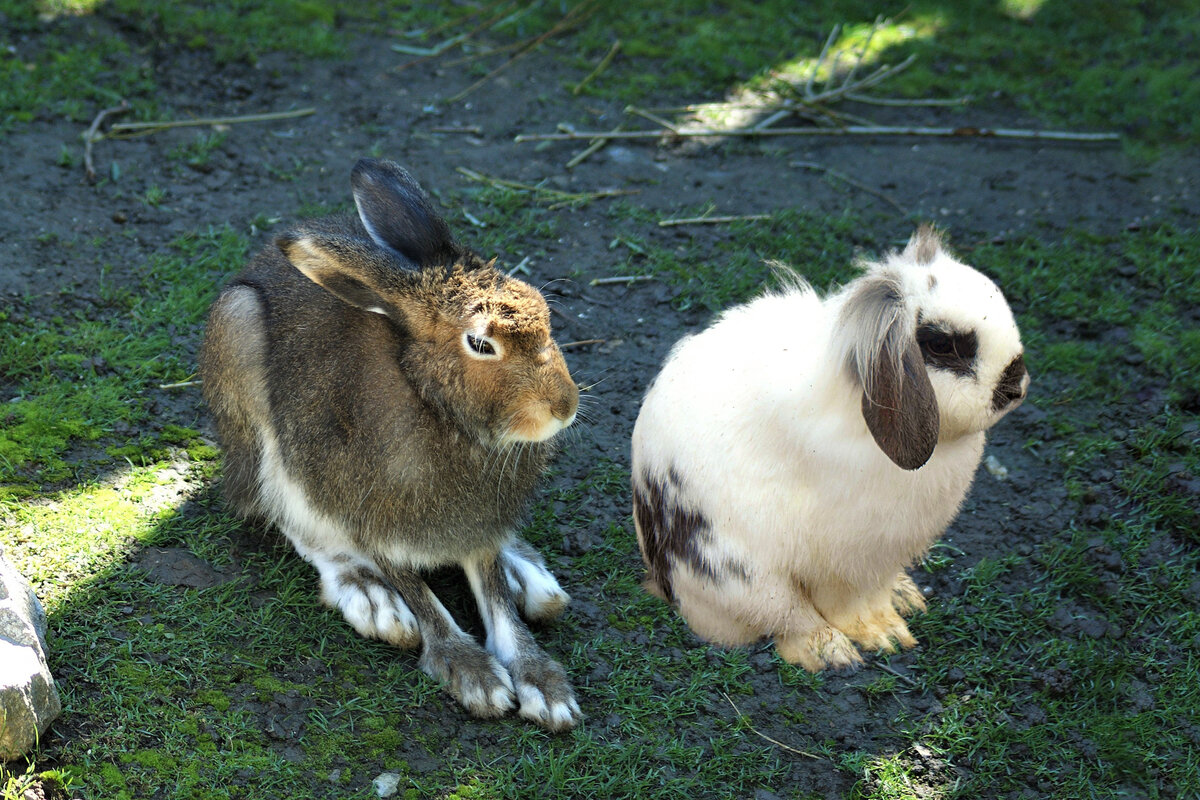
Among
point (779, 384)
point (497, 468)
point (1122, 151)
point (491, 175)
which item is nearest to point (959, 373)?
point (779, 384)

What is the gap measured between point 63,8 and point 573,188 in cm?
353

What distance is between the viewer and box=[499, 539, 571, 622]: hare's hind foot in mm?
3627

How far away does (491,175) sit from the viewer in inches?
237

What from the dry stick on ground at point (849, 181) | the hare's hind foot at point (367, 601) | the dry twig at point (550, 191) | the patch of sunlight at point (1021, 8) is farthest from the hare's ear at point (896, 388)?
the patch of sunlight at point (1021, 8)

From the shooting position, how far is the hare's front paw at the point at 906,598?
3.88m

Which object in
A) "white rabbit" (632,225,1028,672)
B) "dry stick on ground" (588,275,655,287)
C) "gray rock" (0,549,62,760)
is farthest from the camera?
"dry stick on ground" (588,275,655,287)

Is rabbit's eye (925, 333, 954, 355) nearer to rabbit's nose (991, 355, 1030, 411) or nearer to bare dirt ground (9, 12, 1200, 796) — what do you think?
rabbit's nose (991, 355, 1030, 411)

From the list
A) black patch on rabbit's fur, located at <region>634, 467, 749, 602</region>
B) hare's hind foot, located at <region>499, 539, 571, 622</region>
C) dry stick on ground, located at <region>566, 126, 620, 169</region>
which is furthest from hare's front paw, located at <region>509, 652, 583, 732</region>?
dry stick on ground, located at <region>566, 126, 620, 169</region>

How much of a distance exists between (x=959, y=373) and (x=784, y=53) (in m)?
4.75

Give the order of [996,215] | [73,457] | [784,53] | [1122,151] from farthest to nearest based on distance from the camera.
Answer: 1. [784,53]
2. [1122,151]
3. [996,215]
4. [73,457]

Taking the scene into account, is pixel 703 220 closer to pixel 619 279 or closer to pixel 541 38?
pixel 619 279

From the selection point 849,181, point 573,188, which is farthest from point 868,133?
point 573,188

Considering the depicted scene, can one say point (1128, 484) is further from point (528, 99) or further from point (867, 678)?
point (528, 99)

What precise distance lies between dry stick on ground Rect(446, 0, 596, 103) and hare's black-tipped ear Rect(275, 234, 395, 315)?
3.90m
